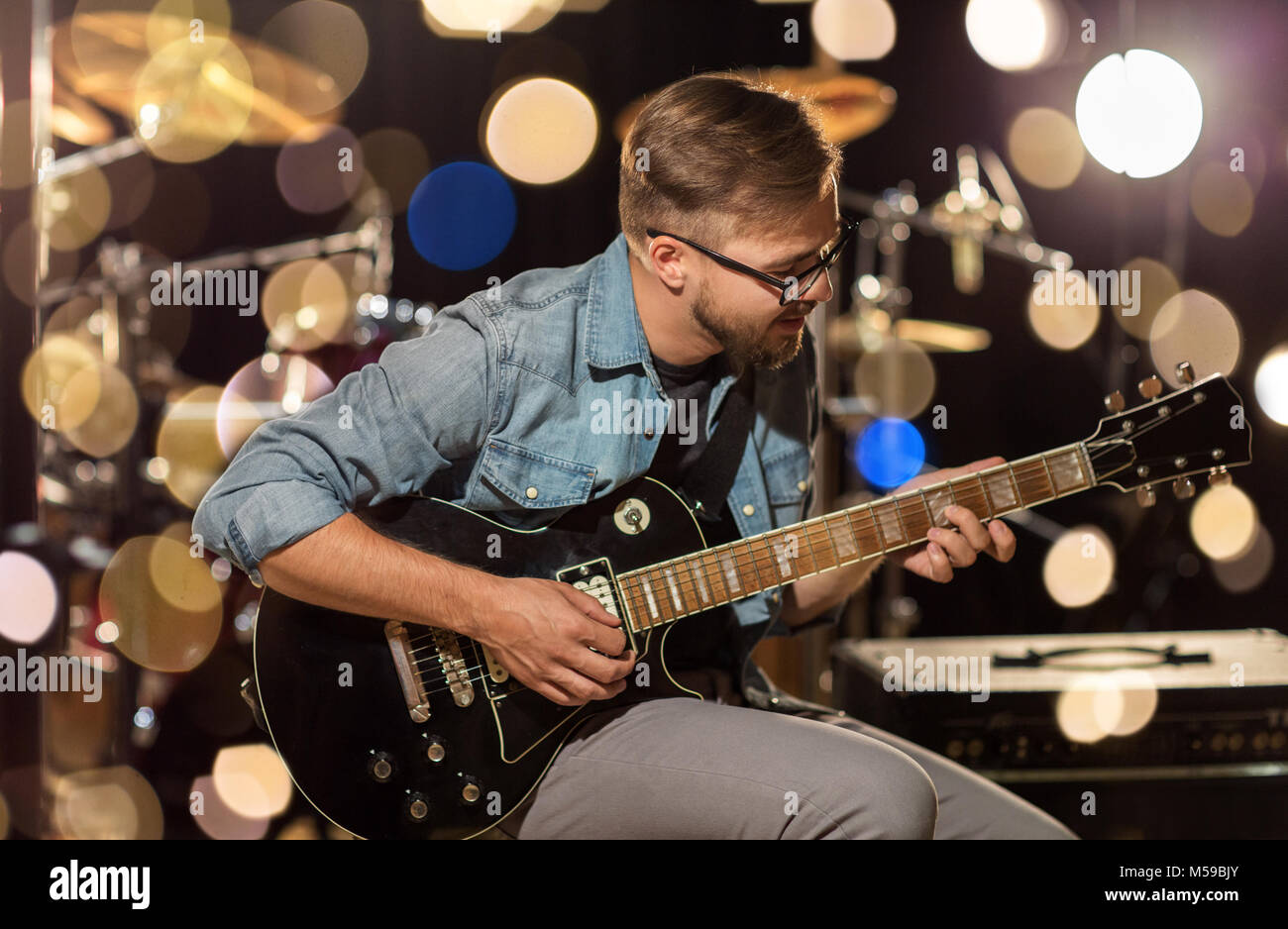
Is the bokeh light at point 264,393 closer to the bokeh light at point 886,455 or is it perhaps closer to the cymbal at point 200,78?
the cymbal at point 200,78

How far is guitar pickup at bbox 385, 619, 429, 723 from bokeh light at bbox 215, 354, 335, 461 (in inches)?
49.8

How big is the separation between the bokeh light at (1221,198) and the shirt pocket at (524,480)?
88.1 inches

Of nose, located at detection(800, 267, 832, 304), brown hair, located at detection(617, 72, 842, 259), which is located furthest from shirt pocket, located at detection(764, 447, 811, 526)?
brown hair, located at detection(617, 72, 842, 259)

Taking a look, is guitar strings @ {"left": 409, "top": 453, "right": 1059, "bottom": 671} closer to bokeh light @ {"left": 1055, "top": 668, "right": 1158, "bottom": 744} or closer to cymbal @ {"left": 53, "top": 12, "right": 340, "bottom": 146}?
bokeh light @ {"left": 1055, "top": 668, "right": 1158, "bottom": 744}

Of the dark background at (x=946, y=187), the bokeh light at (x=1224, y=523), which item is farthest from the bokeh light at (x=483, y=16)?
the bokeh light at (x=1224, y=523)

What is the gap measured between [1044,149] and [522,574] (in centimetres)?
290

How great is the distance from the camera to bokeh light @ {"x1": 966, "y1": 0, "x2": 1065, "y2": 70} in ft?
8.89

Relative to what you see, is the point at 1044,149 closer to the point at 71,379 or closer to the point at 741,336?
the point at 741,336

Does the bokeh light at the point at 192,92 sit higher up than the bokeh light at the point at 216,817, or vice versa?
the bokeh light at the point at 192,92

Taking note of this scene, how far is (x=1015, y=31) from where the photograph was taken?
9.20ft

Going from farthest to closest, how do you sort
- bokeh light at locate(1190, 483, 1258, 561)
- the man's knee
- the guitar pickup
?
1. bokeh light at locate(1190, 483, 1258, 561)
2. the guitar pickup
3. the man's knee

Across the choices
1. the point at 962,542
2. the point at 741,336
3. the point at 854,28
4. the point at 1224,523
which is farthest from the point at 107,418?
the point at 1224,523

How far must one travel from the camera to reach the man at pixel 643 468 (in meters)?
1.40
